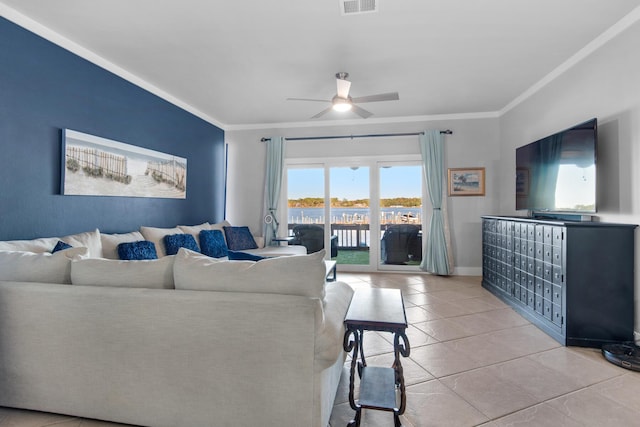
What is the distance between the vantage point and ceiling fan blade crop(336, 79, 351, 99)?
3.27 metres

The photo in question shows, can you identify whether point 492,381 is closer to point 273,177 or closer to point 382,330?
point 382,330

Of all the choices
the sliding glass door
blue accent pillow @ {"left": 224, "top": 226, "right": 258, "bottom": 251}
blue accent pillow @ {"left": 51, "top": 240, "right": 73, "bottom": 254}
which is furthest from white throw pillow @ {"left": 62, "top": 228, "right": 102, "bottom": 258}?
the sliding glass door

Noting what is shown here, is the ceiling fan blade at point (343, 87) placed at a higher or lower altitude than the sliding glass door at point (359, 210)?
higher

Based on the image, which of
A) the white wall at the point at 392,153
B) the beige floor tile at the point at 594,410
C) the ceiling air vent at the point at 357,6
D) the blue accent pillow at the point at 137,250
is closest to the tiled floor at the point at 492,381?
the beige floor tile at the point at 594,410

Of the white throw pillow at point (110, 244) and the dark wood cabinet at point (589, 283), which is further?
the white throw pillow at point (110, 244)

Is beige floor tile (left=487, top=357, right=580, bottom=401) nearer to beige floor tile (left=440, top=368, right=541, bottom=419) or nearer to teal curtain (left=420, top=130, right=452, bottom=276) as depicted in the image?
beige floor tile (left=440, top=368, right=541, bottom=419)

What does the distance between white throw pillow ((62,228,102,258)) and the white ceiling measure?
67.8 inches

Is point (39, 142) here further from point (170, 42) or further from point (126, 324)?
point (126, 324)

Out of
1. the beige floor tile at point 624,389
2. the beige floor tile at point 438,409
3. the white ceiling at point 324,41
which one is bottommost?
the beige floor tile at point 438,409

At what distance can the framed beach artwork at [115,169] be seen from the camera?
2.86 m

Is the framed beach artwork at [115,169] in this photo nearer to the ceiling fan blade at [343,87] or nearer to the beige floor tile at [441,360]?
the ceiling fan blade at [343,87]

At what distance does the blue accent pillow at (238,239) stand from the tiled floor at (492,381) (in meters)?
2.68

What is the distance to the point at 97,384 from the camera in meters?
1.55

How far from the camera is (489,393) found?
6.20 ft
